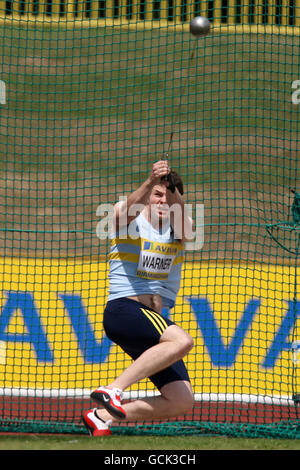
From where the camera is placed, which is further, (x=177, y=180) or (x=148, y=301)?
(x=177, y=180)

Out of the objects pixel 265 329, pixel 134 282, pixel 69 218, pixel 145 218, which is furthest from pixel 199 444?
pixel 69 218

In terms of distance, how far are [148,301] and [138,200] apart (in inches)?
27.1

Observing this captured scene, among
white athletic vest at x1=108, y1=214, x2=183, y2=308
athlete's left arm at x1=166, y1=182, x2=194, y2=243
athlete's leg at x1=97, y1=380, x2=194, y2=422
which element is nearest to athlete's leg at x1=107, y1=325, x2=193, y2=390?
athlete's leg at x1=97, y1=380, x2=194, y2=422

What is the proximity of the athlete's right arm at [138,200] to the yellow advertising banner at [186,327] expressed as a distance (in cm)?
195

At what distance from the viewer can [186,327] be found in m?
6.76

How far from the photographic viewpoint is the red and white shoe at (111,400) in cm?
410

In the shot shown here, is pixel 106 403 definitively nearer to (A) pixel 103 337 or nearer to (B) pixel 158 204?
(B) pixel 158 204

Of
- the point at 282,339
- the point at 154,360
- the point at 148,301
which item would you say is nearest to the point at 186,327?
the point at 282,339

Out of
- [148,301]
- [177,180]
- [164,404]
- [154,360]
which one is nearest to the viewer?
[154,360]

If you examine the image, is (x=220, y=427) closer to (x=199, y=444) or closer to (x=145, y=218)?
(x=199, y=444)

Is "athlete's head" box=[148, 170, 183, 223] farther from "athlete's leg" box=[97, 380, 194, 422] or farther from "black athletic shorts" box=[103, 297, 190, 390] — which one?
"athlete's leg" box=[97, 380, 194, 422]

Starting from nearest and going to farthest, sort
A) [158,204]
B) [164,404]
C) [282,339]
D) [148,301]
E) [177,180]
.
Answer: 1. [164,404]
2. [148,301]
3. [158,204]
4. [177,180]
5. [282,339]

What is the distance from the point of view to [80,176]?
37.7 ft

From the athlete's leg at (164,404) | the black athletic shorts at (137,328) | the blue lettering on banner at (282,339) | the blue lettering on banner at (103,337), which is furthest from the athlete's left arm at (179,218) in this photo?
the blue lettering on banner at (282,339)
